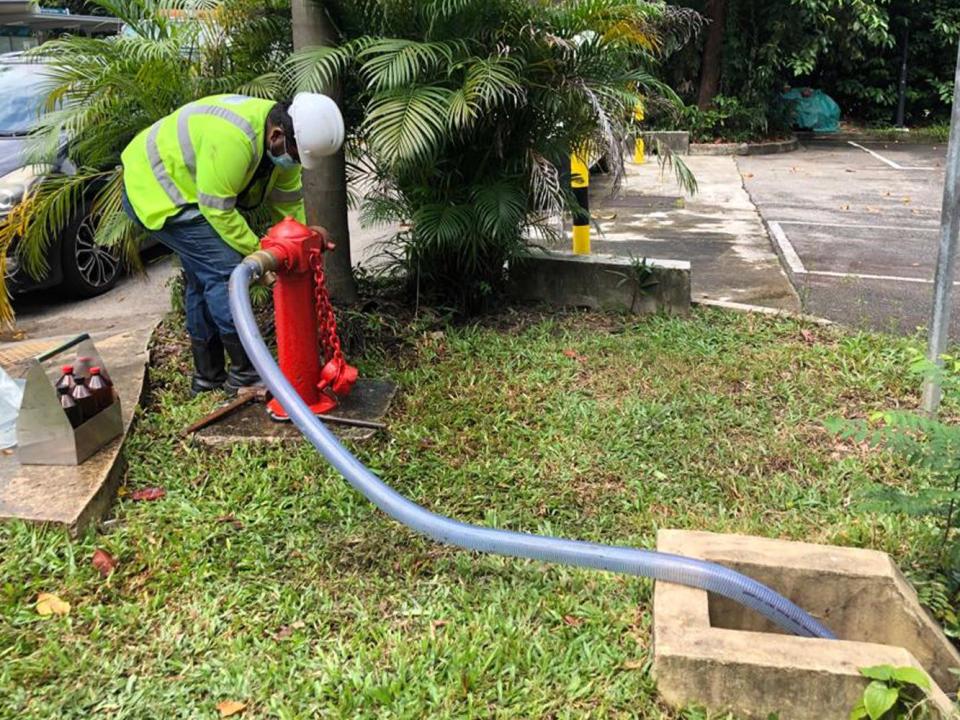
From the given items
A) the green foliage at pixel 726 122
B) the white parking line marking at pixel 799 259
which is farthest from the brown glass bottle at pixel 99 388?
the green foliage at pixel 726 122

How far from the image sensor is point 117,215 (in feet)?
16.4

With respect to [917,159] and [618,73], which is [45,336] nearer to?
[618,73]

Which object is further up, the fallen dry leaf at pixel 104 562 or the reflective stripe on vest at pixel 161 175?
the reflective stripe on vest at pixel 161 175

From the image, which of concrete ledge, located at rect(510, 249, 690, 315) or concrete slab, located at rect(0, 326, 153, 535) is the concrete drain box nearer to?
concrete slab, located at rect(0, 326, 153, 535)

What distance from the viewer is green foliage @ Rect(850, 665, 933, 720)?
2119mm

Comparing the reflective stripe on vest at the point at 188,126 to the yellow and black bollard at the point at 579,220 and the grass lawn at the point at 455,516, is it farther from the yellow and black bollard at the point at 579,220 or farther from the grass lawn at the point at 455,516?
the yellow and black bollard at the point at 579,220

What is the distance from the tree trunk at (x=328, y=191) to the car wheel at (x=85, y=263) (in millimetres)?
2244

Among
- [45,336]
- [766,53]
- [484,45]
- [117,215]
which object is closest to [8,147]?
[45,336]

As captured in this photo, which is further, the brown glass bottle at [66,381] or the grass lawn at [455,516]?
the brown glass bottle at [66,381]

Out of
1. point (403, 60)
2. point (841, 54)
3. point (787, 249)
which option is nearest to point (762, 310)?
point (787, 249)

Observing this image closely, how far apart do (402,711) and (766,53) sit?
14.8m

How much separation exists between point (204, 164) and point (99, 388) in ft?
3.44

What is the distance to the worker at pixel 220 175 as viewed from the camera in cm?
377

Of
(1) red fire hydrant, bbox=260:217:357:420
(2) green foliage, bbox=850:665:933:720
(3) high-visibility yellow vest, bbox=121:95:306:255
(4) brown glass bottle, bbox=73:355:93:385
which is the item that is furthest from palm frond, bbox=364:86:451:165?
(2) green foliage, bbox=850:665:933:720
